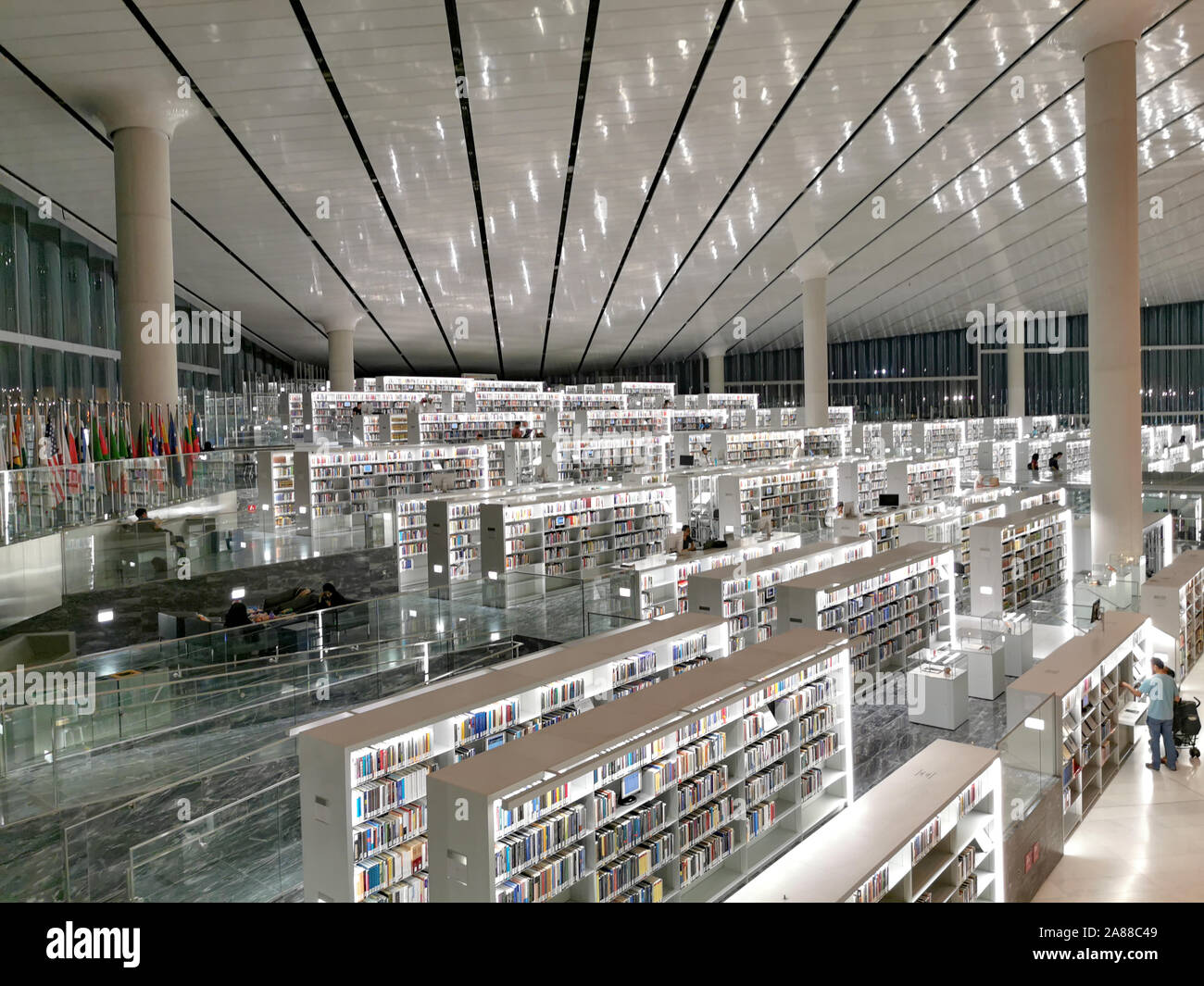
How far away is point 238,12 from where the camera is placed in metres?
9.62

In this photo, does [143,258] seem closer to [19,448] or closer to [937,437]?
[19,448]

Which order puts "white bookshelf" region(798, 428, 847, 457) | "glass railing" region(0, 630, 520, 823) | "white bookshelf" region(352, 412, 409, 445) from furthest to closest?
"white bookshelf" region(798, 428, 847, 457)
"white bookshelf" region(352, 412, 409, 445)
"glass railing" region(0, 630, 520, 823)

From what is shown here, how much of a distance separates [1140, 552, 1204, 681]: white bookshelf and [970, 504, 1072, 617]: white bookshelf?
5.29ft

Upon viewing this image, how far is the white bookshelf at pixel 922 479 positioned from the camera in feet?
62.0

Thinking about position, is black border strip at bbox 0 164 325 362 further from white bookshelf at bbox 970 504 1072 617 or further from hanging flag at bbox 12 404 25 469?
white bookshelf at bbox 970 504 1072 617

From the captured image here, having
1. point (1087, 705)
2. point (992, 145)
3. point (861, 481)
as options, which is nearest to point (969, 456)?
point (861, 481)

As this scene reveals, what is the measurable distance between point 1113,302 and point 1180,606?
13.7 ft

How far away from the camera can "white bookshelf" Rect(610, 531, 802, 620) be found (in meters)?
11.4

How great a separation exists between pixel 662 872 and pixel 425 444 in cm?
1267

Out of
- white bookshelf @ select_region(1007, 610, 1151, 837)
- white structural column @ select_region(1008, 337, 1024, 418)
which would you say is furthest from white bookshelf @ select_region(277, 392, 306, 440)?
white structural column @ select_region(1008, 337, 1024, 418)

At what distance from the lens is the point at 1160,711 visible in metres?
8.23

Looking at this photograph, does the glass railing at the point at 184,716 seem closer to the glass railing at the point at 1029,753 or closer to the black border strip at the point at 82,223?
the glass railing at the point at 1029,753
